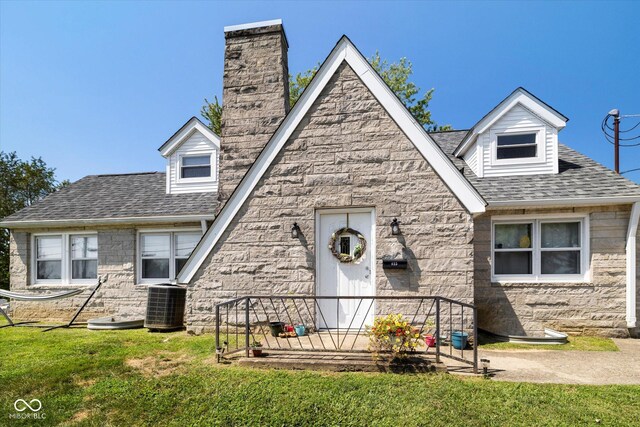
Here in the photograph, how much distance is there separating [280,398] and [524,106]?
30.2 feet

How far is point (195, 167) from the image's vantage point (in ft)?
34.6

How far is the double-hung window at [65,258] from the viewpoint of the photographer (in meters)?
9.66

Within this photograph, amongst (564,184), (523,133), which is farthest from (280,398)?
(523,133)

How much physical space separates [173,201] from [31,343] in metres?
4.80

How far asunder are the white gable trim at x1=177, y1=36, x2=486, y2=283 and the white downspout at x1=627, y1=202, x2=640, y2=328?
4.05 m

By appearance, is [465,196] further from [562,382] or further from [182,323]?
[182,323]

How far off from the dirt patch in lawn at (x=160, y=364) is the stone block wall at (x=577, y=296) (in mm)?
6513

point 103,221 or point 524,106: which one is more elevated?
point 524,106

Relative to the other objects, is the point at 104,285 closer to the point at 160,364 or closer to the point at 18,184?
the point at 160,364

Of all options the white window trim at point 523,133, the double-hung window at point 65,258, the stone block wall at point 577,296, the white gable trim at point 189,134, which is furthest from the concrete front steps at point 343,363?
the double-hung window at point 65,258

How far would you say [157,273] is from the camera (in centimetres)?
943

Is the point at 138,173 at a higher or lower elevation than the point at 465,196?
higher

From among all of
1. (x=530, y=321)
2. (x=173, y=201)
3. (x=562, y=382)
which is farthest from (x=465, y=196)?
(x=173, y=201)

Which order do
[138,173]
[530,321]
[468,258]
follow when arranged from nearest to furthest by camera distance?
[468,258] → [530,321] → [138,173]
